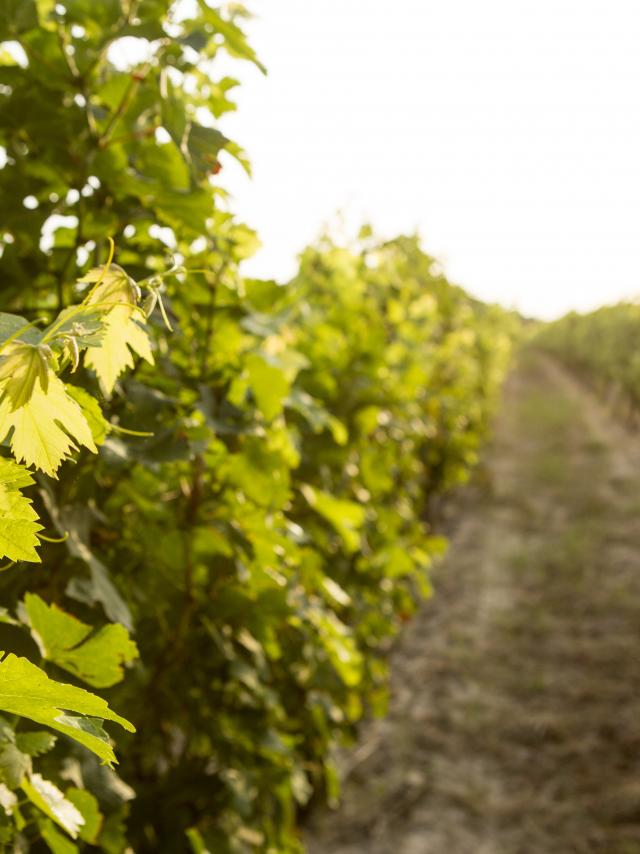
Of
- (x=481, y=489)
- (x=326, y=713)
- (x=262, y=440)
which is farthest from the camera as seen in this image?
(x=481, y=489)

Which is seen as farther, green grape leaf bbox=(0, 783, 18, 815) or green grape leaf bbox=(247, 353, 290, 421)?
green grape leaf bbox=(247, 353, 290, 421)

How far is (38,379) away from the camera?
0.58m

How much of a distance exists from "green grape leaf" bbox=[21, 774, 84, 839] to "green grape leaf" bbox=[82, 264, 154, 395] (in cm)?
47

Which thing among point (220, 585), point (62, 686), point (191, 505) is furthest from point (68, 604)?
point (62, 686)

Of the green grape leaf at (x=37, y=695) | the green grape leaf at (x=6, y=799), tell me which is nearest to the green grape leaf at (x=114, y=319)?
the green grape leaf at (x=37, y=695)

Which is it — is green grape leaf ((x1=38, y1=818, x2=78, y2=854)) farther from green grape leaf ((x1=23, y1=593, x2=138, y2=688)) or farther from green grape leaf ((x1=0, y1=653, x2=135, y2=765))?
green grape leaf ((x1=0, y1=653, x2=135, y2=765))

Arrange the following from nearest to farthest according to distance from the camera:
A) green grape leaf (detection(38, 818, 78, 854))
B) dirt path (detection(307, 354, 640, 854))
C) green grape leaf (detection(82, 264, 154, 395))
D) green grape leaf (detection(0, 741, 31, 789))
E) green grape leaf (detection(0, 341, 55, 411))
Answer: green grape leaf (detection(0, 341, 55, 411)), green grape leaf (detection(82, 264, 154, 395)), green grape leaf (detection(0, 741, 31, 789)), green grape leaf (detection(38, 818, 78, 854)), dirt path (detection(307, 354, 640, 854))

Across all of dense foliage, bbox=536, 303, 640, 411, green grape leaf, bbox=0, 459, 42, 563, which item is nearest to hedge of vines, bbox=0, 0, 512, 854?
green grape leaf, bbox=0, 459, 42, 563

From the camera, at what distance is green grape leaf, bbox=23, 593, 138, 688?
3.22 ft

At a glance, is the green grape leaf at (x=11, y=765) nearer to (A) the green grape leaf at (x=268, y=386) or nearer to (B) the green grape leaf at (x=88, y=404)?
Result: (B) the green grape leaf at (x=88, y=404)

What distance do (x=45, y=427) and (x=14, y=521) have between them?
0.27ft

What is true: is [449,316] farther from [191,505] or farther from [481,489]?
[191,505]

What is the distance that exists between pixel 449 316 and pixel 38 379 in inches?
296

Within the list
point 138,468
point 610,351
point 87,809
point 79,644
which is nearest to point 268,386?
point 138,468
